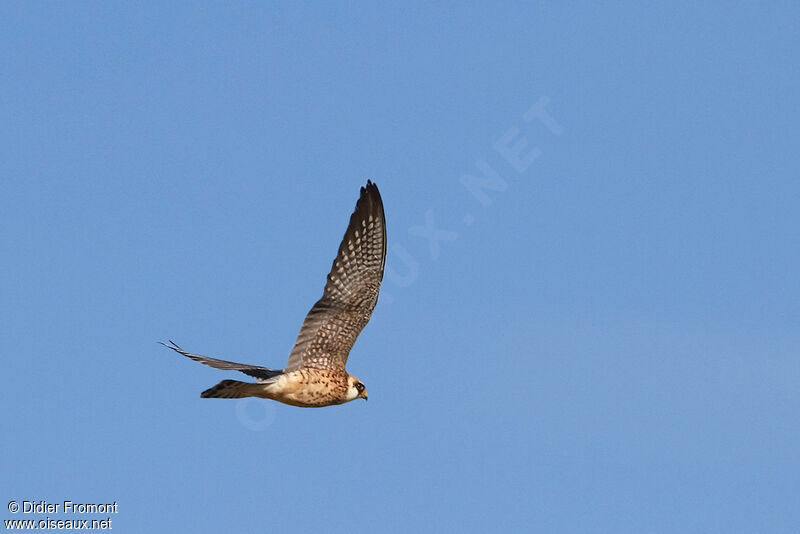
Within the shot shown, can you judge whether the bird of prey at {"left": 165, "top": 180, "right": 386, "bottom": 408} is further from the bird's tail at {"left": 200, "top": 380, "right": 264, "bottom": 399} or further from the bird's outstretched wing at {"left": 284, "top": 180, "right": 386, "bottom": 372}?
the bird's tail at {"left": 200, "top": 380, "right": 264, "bottom": 399}

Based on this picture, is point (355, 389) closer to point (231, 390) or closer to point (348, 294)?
point (348, 294)

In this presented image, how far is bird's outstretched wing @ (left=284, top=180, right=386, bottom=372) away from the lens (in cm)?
2086

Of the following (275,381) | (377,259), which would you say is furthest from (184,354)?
(377,259)

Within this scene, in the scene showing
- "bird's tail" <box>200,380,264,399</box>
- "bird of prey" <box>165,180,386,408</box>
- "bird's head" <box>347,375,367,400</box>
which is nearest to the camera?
"bird's tail" <box>200,380,264,399</box>

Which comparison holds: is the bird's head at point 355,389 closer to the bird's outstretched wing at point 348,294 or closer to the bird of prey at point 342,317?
the bird of prey at point 342,317

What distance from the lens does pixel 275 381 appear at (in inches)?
788

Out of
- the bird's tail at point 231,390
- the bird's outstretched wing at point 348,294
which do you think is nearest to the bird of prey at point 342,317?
the bird's outstretched wing at point 348,294

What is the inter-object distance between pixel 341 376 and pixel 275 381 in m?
1.34

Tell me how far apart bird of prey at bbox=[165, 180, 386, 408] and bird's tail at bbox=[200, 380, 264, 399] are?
1.07 meters

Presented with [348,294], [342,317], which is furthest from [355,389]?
[348,294]

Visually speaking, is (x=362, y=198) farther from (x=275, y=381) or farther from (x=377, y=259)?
(x=275, y=381)

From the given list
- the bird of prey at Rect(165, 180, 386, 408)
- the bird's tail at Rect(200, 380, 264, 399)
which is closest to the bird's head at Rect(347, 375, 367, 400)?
the bird of prey at Rect(165, 180, 386, 408)

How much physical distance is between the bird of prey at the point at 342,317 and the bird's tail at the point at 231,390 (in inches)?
42.0

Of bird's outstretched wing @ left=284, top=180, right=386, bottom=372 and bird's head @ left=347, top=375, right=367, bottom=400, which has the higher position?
bird's outstretched wing @ left=284, top=180, right=386, bottom=372
